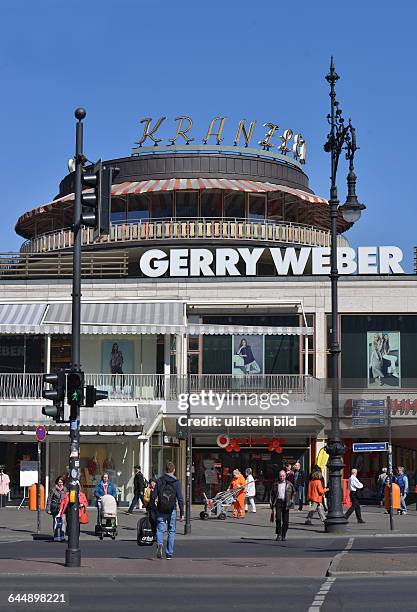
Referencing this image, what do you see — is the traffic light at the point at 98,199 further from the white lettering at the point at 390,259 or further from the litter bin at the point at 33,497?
the white lettering at the point at 390,259

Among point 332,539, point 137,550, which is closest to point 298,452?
point 332,539

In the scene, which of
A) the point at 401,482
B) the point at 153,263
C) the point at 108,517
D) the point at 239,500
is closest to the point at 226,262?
the point at 153,263

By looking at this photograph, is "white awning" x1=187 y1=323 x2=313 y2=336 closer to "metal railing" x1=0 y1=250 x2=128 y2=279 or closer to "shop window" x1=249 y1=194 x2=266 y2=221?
"metal railing" x1=0 y1=250 x2=128 y2=279

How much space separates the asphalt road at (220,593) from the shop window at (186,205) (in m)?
32.3

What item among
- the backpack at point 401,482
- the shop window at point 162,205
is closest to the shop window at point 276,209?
the shop window at point 162,205

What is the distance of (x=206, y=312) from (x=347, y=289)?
17.9ft

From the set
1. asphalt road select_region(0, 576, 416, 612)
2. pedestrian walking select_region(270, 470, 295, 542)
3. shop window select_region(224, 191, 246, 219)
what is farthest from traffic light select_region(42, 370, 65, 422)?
shop window select_region(224, 191, 246, 219)

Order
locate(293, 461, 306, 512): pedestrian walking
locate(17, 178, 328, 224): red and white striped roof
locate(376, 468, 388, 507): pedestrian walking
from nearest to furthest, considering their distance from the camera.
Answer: locate(293, 461, 306, 512): pedestrian walking < locate(376, 468, 388, 507): pedestrian walking < locate(17, 178, 328, 224): red and white striped roof

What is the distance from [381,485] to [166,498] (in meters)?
22.9

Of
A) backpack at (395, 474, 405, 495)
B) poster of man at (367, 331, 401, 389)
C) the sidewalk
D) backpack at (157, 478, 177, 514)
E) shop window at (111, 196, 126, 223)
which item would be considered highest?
shop window at (111, 196, 126, 223)

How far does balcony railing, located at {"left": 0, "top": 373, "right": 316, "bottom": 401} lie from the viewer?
4244 cm

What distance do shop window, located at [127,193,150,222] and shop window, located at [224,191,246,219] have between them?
3.39 m

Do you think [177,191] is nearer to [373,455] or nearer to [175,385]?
[175,385]

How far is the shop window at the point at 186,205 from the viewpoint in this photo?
4909 cm
